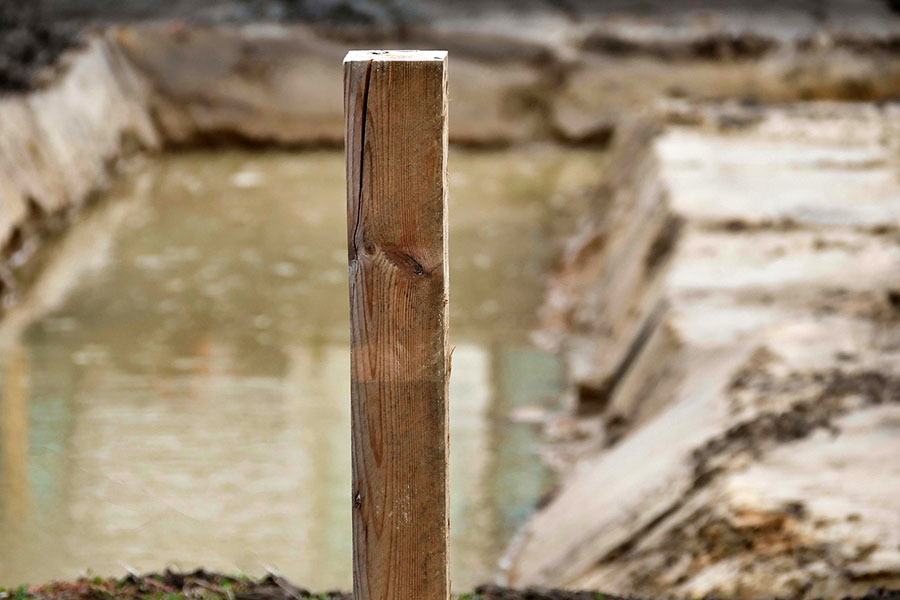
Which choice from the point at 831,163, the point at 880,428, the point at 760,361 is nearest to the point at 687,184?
the point at 831,163

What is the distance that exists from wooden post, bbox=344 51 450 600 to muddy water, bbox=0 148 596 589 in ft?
7.44

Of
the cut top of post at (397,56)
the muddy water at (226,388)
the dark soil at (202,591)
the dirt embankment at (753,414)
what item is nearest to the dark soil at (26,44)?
the muddy water at (226,388)

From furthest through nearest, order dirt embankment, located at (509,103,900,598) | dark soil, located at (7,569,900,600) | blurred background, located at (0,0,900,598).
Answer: blurred background, located at (0,0,900,598)
dirt embankment, located at (509,103,900,598)
dark soil, located at (7,569,900,600)

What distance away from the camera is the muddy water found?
472 cm

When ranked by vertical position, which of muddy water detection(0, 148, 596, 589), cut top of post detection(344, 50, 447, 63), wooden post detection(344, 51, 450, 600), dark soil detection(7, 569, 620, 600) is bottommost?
muddy water detection(0, 148, 596, 589)

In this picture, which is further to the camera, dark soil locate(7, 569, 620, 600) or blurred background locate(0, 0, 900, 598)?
blurred background locate(0, 0, 900, 598)

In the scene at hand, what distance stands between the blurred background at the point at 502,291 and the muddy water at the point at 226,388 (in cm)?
2

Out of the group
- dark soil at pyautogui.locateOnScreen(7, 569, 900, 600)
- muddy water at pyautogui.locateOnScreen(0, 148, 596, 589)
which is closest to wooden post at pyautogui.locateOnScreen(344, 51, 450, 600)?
dark soil at pyautogui.locateOnScreen(7, 569, 900, 600)

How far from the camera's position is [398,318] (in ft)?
6.81

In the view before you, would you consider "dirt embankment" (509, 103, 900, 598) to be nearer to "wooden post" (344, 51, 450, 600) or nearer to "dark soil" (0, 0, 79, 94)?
"wooden post" (344, 51, 450, 600)

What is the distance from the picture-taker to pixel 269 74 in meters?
12.0

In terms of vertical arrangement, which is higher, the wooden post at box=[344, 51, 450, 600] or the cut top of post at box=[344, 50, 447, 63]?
the cut top of post at box=[344, 50, 447, 63]

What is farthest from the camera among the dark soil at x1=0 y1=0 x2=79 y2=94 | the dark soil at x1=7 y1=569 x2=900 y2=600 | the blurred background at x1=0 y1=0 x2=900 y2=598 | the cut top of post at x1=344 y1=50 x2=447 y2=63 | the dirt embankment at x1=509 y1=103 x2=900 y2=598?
the dark soil at x1=0 y1=0 x2=79 y2=94

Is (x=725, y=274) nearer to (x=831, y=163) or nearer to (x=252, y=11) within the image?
(x=831, y=163)
